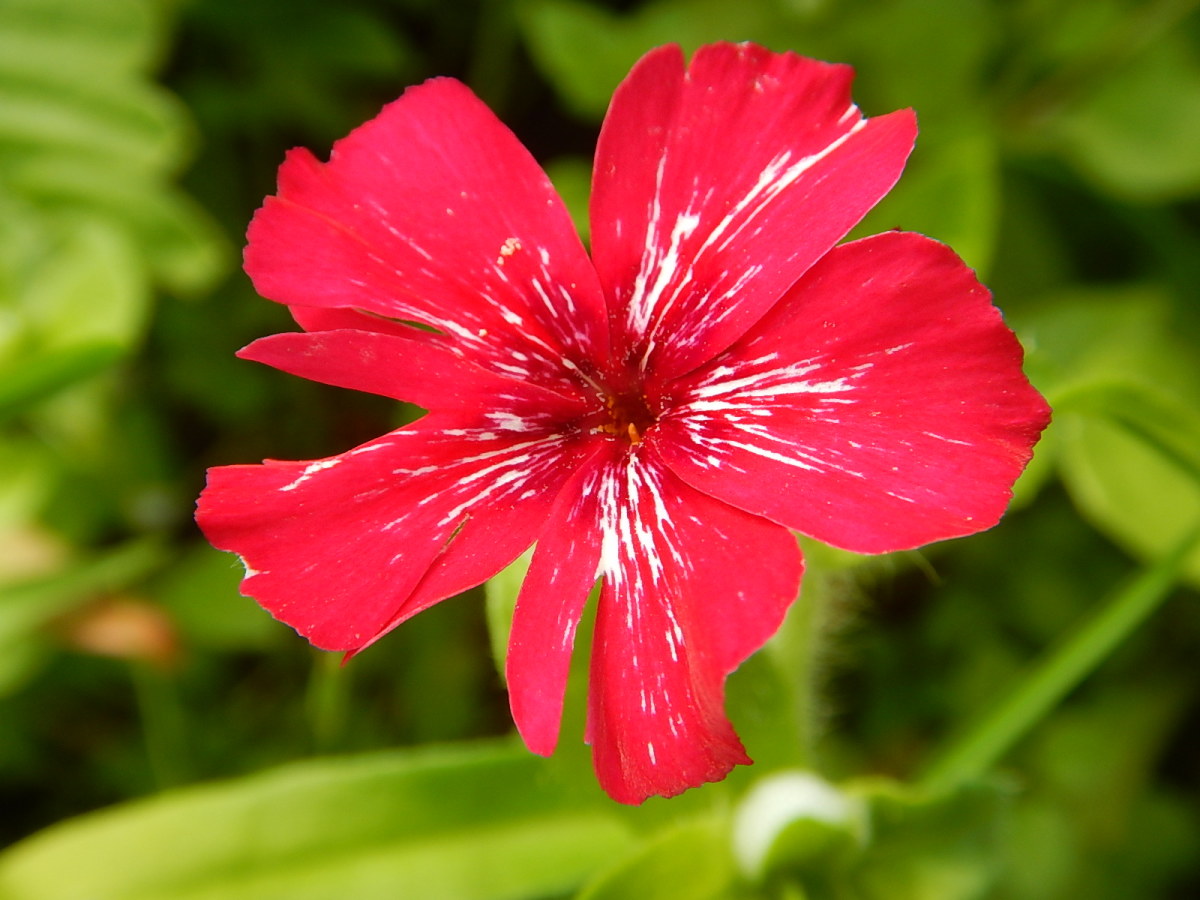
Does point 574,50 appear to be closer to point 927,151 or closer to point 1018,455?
point 927,151

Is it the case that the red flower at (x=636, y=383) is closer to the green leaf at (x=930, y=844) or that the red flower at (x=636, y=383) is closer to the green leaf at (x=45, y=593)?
the green leaf at (x=930, y=844)

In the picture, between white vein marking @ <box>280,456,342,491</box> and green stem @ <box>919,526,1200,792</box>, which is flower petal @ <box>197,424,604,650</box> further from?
green stem @ <box>919,526,1200,792</box>

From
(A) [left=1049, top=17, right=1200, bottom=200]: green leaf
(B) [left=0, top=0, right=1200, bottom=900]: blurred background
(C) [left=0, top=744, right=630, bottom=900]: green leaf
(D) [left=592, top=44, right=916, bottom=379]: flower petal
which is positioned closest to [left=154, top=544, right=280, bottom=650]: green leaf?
(B) [left=0, top=0, right=1200, bottom=900]: blurred background

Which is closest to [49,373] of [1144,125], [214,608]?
[214,608]

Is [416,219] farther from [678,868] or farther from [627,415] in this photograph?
[678,868]

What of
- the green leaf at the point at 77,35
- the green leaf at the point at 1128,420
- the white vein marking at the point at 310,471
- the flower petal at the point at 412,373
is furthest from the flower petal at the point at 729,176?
the green leaf at the point at 77,35

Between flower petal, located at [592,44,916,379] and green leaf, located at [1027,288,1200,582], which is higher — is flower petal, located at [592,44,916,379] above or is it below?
above

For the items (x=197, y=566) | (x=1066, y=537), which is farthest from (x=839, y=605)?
(x=197, y=566)
